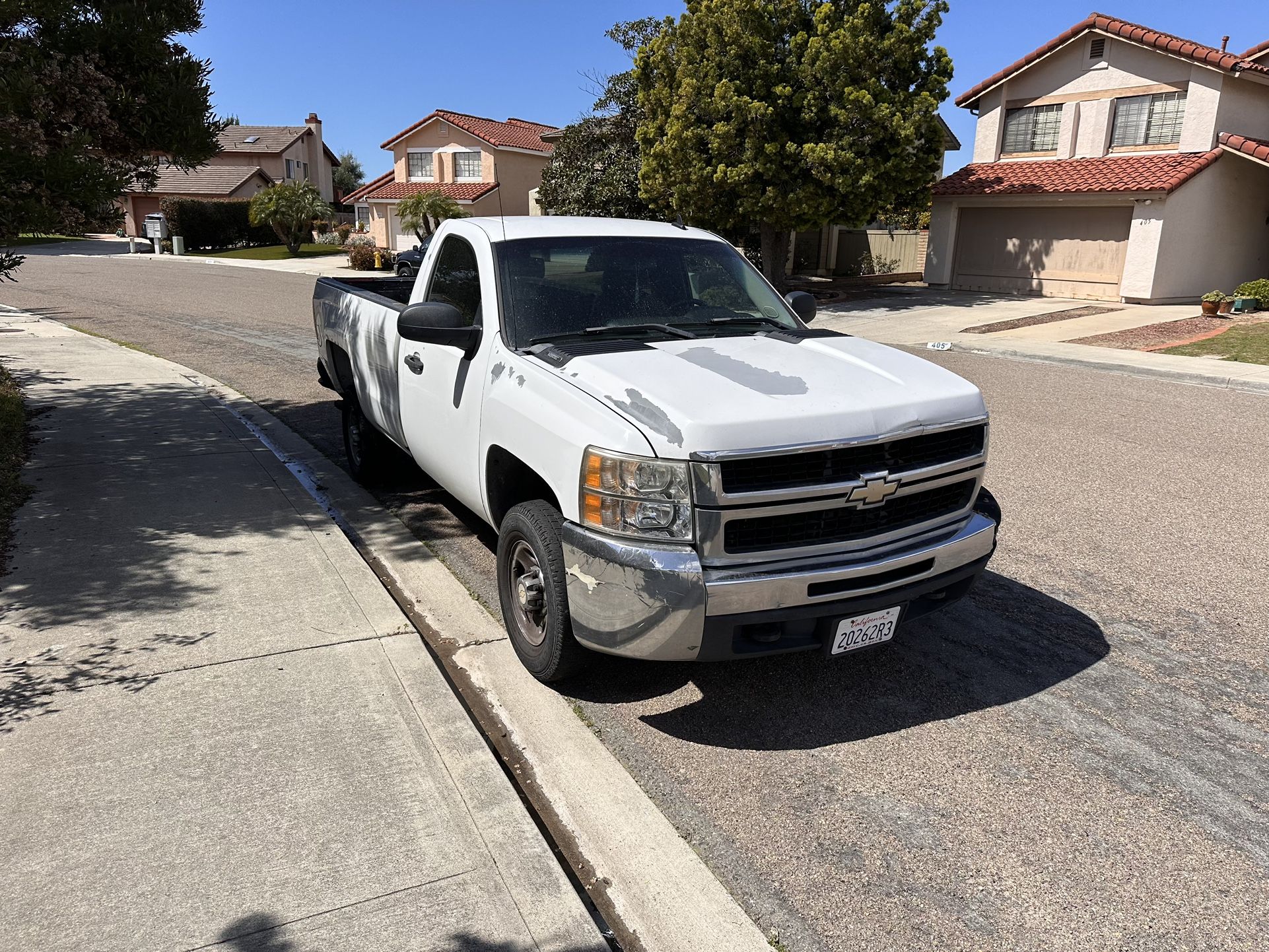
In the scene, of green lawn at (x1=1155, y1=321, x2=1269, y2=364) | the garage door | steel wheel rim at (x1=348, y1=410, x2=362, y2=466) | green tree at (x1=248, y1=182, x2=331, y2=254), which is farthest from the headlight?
green tree at (x1=248, y1=182, x2=331, y2=254)

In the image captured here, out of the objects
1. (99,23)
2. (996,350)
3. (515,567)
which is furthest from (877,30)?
(515,567)

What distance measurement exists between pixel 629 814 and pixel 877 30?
22669 millimetres

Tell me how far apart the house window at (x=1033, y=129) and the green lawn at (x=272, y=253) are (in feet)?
97.7

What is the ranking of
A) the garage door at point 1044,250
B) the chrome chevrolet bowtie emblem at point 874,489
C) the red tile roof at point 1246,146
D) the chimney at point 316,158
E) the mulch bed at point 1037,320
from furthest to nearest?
1. the chimney at point 316,158
2. the garage door at point 1044,250
3. the red tile roof at point 1246,146
4. the mulch bed at point 1037,320
5. the chrome chevrolet bowtie emblem at point 874,489

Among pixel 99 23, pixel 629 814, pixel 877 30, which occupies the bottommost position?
pixel 629 814

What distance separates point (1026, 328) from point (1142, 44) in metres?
9.53

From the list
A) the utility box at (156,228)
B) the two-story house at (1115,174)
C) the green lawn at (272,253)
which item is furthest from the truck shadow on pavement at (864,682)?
the utility box at (156,228)

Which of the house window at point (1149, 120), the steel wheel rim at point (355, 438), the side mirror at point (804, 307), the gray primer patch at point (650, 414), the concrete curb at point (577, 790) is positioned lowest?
the concrete curb at point (577, 790)

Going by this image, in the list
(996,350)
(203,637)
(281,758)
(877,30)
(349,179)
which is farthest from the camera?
(349,179)

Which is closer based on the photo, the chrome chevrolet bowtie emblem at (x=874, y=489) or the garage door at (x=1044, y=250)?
the chrome chevrolet bowtie emblem at (x=874, y=489)

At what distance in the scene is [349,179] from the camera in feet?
281

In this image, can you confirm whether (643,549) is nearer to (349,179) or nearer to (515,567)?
(515,567)

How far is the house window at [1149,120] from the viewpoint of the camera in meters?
23.6

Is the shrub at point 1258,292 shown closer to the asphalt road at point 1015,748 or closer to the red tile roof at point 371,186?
the asphalt road at point 1015,748
